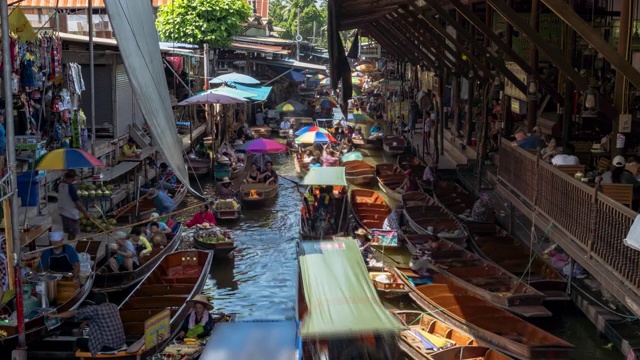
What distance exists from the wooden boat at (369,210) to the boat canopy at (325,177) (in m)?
1.47

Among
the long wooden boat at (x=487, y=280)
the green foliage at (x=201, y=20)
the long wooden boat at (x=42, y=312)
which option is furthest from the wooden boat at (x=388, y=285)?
the green foliage at (x=201, y=20)

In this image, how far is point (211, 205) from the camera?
2270 cm

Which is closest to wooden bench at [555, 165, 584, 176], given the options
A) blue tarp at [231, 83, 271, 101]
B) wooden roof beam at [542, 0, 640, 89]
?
wooden roof beam at [542, 0, 640, 89]

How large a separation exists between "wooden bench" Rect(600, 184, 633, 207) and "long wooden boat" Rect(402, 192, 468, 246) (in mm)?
6688

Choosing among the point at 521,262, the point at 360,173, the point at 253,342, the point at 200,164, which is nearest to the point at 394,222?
the point at 521,262

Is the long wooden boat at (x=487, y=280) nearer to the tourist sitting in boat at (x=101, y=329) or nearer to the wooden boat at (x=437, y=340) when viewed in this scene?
the wooden boat at (x=437, y=340)

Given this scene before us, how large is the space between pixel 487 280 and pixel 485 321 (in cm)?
192

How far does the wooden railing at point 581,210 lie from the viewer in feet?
31.8

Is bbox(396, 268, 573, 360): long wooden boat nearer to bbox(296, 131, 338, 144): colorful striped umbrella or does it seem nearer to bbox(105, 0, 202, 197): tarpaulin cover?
bbox(105, 0, 202, 197): tarpaulin cover

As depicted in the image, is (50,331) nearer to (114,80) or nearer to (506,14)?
(506,14)

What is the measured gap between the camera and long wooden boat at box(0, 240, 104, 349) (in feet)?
36.4

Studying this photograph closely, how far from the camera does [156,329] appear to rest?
1098 cm

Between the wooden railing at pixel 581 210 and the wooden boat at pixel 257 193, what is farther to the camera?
Answer: the wooden boat at pixel 257 193

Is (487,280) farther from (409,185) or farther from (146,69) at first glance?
(409,185)
